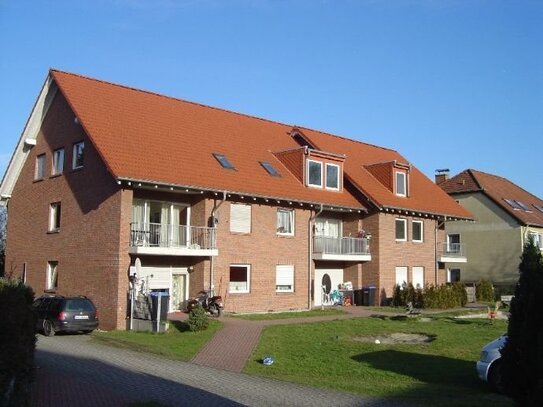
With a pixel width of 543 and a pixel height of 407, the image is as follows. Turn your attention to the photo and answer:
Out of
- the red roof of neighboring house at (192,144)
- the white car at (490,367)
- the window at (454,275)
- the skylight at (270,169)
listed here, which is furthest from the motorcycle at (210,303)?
the window at (454,275)

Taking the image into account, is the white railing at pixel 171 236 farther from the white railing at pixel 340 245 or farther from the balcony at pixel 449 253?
the balcony at pixel 449 253

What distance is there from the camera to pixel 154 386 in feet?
37.8

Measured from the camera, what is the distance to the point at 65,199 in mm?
25609

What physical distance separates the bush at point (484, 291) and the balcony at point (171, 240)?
19.6 metres

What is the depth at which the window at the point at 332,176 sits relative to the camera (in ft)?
101

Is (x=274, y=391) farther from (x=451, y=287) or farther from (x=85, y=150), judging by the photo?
(x=451, y=287)

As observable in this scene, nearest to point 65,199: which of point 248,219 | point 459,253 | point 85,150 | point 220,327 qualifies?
point 85,150

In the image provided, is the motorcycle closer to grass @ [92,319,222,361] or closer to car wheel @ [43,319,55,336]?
grass @ [92,319,222,361]

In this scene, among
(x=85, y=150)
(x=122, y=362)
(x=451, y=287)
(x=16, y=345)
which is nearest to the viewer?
(x=16, y=345)

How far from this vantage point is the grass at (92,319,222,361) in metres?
16.0

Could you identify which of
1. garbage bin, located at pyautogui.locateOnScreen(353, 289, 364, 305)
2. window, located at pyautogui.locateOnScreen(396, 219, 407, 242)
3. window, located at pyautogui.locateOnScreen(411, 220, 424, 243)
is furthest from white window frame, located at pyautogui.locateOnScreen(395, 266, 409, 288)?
garbage bin, located at pyautogui.locateOnScreen(353, 289, 364, 305)

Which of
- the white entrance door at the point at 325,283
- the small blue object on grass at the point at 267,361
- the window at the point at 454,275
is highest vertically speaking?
the window at the point at 454,275

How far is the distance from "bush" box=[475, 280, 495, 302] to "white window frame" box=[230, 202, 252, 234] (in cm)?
1770

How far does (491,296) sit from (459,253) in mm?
3106
